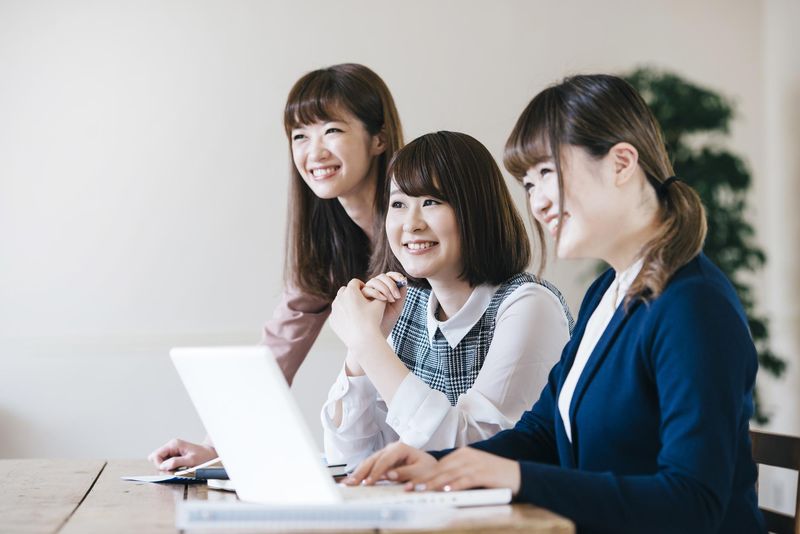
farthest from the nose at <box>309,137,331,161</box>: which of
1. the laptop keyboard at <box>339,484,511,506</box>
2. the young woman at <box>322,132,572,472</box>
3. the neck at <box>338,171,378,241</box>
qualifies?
the laptop keyboard at <box>339,484,511,506</box>

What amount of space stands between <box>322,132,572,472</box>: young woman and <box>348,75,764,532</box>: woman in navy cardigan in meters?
0.27

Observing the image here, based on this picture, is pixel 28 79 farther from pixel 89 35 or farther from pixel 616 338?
pixel 616 338

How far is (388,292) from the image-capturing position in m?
1.58

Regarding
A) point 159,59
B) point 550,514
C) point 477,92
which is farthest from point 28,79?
point 550,514

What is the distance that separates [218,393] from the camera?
108cm

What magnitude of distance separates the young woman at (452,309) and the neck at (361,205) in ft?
1.05

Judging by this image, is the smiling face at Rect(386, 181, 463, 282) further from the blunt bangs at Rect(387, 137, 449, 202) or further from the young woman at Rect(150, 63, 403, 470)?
the young woman at Rect(150, 63, 403, 470)

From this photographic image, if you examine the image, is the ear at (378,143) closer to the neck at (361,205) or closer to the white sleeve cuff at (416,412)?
the neck at (361,205)

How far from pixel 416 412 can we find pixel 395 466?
31 centimetres

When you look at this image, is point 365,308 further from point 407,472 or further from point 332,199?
point 332,199

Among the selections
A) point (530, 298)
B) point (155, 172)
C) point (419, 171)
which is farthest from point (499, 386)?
point (155, 172)

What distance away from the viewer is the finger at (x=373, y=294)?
1572mm

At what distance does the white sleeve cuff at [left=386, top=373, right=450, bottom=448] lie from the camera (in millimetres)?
1418

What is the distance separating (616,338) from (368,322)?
0.51m
